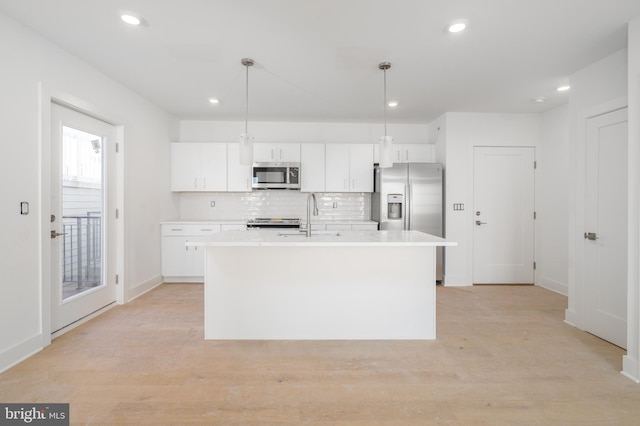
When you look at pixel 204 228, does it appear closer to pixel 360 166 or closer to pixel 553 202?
pixel 360 166

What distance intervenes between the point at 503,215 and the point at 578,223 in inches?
62.9

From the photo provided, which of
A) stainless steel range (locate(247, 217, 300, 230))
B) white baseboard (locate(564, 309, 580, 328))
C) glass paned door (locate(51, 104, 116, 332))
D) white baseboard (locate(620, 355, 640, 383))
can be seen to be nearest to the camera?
white baseboard (locate(620, 355, 640, 383))

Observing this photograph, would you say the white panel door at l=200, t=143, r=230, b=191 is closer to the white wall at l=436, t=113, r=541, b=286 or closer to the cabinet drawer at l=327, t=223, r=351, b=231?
the cabinet drawer at l=327, t=223, r=351, b=231

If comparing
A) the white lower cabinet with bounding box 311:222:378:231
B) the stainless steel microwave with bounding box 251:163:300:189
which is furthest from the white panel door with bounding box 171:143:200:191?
the white lower cabinet with bounding box 311:222:378:231

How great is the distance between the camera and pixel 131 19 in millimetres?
2252

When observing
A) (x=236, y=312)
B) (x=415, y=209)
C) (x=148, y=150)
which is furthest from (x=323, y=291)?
(x=148, y=150)

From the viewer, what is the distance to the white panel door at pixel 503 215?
4574 mm

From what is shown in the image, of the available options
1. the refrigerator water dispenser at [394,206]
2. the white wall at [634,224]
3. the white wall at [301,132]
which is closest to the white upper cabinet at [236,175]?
the white wall at [301,132]

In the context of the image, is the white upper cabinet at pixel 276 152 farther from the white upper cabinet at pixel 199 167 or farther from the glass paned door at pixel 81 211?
the glass paned door at pixel 81 211

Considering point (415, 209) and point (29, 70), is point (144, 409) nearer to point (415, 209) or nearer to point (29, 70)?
point (29, 70)

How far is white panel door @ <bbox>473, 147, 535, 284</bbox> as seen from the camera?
15.0ft

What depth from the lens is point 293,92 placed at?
147 inches

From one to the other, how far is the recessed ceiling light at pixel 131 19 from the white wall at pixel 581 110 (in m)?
3.99

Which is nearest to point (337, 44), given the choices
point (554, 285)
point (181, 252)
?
point (181, 252)
